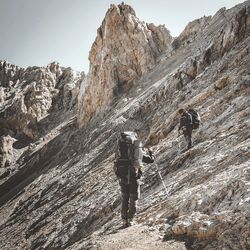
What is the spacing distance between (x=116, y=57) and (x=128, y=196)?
44621mm

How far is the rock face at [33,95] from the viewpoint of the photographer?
72.1 metres

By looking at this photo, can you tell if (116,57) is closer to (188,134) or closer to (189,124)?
(189,124)

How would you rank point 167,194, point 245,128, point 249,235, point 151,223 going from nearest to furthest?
point 249,235 → point 151,223 → point 167,194 → point 245,128

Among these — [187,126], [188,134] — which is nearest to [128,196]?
[188,134]

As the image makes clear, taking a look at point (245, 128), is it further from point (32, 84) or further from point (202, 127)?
point (32, 84)

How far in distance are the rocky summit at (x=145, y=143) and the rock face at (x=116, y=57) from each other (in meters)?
0.19

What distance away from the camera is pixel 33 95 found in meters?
75.0

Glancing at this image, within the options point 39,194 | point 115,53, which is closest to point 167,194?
point 39,194

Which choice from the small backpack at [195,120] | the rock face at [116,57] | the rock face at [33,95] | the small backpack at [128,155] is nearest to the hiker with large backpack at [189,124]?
the small backpack at [195,120]

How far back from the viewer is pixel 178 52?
47.1m

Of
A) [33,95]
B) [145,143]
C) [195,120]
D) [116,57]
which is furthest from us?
[33,95]

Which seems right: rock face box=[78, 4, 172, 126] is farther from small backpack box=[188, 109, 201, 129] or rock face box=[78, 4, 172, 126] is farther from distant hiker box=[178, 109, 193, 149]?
distant hiker box=[178, 109, 193, 149]

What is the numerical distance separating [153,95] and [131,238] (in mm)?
26598

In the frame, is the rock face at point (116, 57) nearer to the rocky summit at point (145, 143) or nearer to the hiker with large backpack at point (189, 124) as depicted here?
the rocky summit at point (145, 143)
